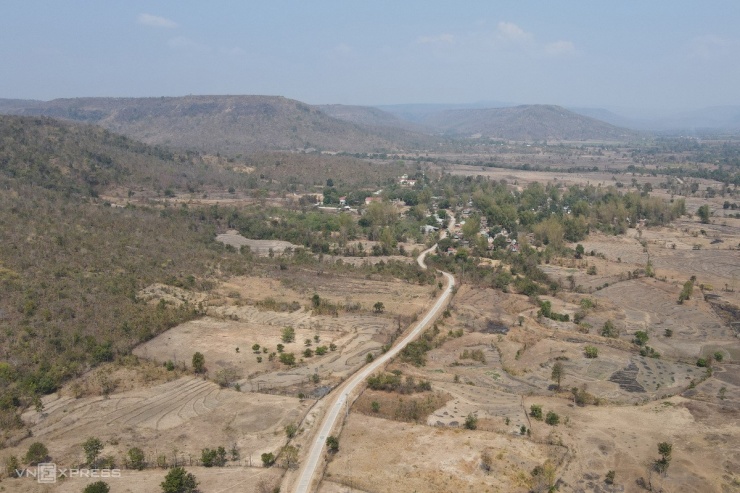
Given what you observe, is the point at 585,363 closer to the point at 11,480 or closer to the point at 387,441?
the point at 387,441

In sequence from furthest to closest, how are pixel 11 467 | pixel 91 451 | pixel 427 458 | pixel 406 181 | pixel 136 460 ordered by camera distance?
pixel 406 181
pixel 427 458
pixel 136 460
pixel 91 451
pixel 11 467

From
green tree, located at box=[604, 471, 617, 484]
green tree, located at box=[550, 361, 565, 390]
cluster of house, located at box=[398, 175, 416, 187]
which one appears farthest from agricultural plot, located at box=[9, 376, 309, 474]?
cluster of house, located at box=[398, 175, 416, 187]

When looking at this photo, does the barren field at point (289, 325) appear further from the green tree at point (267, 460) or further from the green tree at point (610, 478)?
the green tree at point (610, 478)

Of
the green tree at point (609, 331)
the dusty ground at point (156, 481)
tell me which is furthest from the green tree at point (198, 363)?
the green tree at point (609, 331)

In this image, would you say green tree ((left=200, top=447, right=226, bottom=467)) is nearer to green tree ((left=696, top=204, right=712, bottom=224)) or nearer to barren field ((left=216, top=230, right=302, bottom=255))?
barren field ((left=216, top=230, right=302, bottom=255))

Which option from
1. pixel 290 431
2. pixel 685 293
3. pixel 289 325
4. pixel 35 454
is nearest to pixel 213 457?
pixel 290 431

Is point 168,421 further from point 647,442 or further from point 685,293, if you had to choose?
point 685,293

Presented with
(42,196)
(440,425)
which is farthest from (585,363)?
(42,196)

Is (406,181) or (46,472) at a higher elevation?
(406,181)
